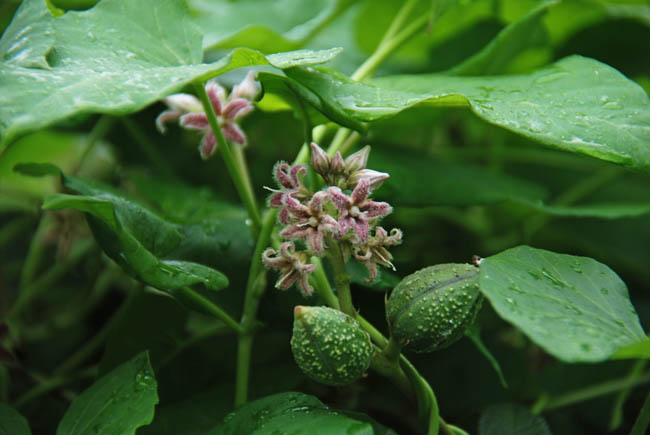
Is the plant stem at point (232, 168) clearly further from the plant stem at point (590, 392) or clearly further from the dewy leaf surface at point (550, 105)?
the plant stem at point (590, 392)

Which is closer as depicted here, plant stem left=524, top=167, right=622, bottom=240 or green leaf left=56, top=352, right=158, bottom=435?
green leaf left=56, top=352, right=158, bottom=435

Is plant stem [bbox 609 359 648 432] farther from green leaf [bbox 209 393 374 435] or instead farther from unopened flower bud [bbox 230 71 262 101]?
unopened flower bud [bbox 230 71 262 101]

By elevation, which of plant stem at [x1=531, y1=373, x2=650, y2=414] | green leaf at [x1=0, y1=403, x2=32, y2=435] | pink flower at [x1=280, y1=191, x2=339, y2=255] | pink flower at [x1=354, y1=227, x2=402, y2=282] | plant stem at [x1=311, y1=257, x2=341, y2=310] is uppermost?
pink flower at [x1=280, y1=191, x2=339, y2=255]

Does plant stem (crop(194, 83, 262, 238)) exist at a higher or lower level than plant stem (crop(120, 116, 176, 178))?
higher

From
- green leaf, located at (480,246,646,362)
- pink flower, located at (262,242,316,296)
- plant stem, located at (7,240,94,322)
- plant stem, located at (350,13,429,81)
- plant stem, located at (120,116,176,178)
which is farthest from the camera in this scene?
plant stem, located at (120,116,176,178)

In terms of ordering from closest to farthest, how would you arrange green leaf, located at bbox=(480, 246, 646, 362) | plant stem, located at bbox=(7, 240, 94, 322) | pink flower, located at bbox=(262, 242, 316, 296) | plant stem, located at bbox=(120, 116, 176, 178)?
green leaf, located at bbox=(480, 246, 646, 362)
pink flower, located at bbox=(262, 242, 316, 296)
plant stem, located at bbox=(7, 240, 94, 322)
plant stem, located at bbox=(120, 116, 176, 178)

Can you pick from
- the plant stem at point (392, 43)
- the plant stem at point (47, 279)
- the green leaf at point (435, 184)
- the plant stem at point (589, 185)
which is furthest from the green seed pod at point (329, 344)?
the plant stem at point (589, 185)

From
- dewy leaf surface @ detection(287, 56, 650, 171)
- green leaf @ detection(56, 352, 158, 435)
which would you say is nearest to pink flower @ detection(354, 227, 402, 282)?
dewy leaf surface @ detection(287, 56, 650, 171)
